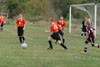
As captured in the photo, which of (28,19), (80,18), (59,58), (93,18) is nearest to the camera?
(59,58)

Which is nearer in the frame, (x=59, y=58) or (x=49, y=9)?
(x=59, y=58)

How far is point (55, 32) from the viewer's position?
1372cm

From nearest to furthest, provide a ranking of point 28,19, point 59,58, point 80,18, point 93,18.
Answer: point 59,58, point 93,18, point 80,18, point 28,19

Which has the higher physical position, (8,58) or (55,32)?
(55,32)

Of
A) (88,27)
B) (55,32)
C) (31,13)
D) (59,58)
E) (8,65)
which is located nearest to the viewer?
(8,65)

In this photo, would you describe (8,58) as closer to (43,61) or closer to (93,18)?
(43,61)

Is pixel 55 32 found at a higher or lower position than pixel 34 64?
higher

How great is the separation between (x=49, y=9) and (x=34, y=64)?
73.3 metres

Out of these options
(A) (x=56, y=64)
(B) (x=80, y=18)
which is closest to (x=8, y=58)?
(A) (x=56, y=64)

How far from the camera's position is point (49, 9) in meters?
82.4

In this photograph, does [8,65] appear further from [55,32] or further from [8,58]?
[55,32]

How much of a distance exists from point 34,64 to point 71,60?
6.08 ft

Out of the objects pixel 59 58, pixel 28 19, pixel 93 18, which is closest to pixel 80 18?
pixel 93 18

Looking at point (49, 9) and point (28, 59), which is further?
point (49, 9)
